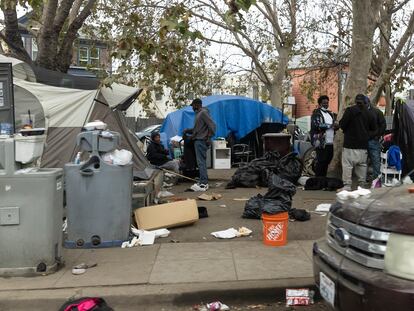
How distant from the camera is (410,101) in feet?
34.2

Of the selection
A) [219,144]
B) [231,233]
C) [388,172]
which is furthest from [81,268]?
[219,144]

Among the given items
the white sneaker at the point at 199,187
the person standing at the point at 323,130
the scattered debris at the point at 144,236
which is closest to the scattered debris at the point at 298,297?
the scattered debris at the point at 144,236

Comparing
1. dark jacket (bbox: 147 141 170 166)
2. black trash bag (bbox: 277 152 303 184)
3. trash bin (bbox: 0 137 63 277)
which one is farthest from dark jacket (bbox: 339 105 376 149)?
trash bin (bbox: 0 137 63 277)

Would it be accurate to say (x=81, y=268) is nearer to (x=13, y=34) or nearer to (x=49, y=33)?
(x=49, y=33)

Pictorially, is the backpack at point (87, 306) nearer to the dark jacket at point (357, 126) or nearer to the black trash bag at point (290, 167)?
the black trash bag at point (290, 167)

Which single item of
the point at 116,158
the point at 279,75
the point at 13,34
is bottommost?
the point at 116,158

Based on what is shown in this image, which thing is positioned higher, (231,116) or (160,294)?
(231,116)

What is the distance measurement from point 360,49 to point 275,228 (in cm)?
628

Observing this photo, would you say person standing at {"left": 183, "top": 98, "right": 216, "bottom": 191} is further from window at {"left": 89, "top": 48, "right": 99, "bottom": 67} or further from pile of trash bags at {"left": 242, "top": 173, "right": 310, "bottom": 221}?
window at {"left": 89, "top": 48, "right": 99, "bottom": 67}

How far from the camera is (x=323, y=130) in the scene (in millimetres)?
11047

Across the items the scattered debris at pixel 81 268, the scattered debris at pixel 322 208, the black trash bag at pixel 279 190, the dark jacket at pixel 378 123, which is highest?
the dark jacket at pixel 378 123

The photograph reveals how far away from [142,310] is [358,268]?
2264 millimetres

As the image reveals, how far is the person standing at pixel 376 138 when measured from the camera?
981cm

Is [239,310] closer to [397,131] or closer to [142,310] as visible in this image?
[142,310]
